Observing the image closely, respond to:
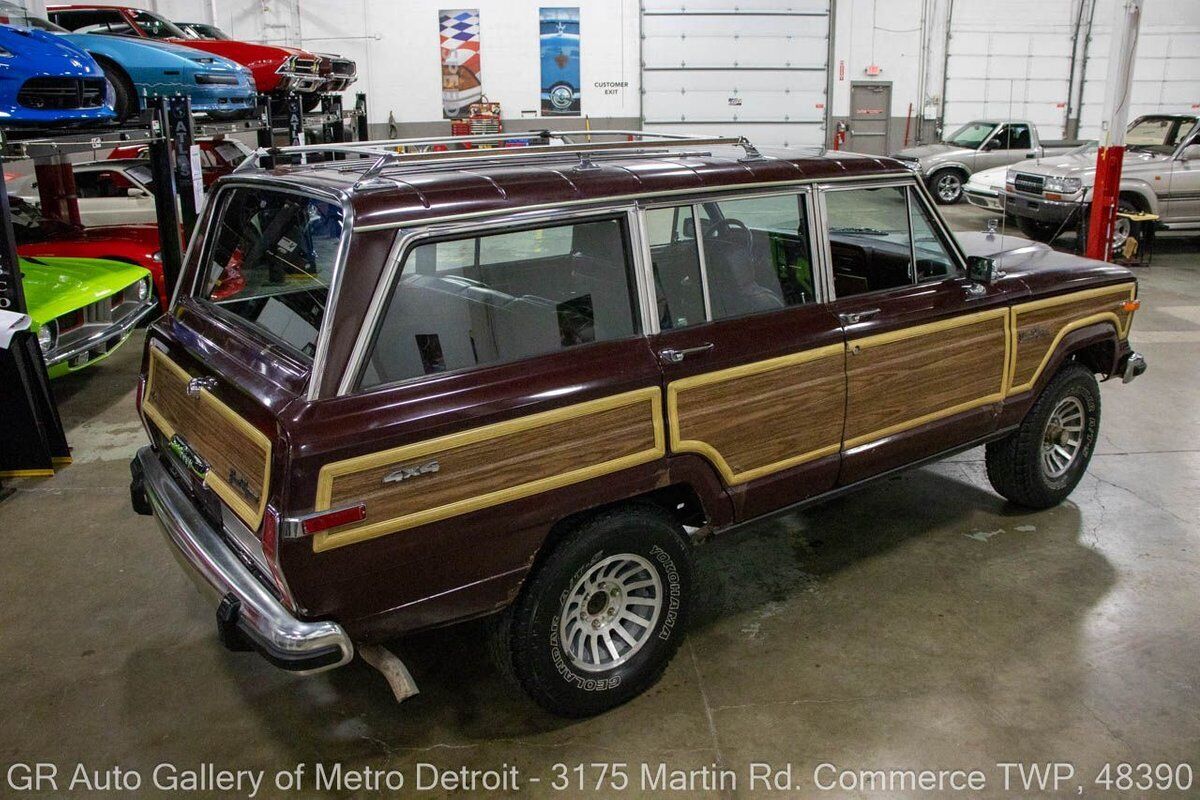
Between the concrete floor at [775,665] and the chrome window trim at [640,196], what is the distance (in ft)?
4.45

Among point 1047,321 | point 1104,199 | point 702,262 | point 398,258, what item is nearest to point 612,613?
point 702,262

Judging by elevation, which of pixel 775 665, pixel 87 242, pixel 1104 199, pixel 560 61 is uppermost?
pixel 560 61

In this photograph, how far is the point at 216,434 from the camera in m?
2.90

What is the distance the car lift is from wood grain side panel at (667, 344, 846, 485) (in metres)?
3.80

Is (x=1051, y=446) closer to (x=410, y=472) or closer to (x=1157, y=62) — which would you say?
(x=410, y=472)

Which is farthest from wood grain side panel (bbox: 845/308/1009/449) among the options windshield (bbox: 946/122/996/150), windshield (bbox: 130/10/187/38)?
windshield (bbox: 946/122/996/150)

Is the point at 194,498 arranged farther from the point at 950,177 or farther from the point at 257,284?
the point at 950,177

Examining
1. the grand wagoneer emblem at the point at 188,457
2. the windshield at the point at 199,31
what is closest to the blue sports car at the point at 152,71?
the windshield at the point at 199,31

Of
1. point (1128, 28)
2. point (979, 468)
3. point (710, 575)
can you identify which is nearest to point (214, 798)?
point (710, 575)

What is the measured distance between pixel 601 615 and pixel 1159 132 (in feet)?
43.4

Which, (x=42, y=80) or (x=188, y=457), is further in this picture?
(x=42, y=80)

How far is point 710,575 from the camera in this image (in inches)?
166

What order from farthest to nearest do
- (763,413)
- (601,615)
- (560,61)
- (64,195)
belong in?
(560,61) → (64,195) → (763,413) → (601,615)

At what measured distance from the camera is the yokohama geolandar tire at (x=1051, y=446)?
450cm
